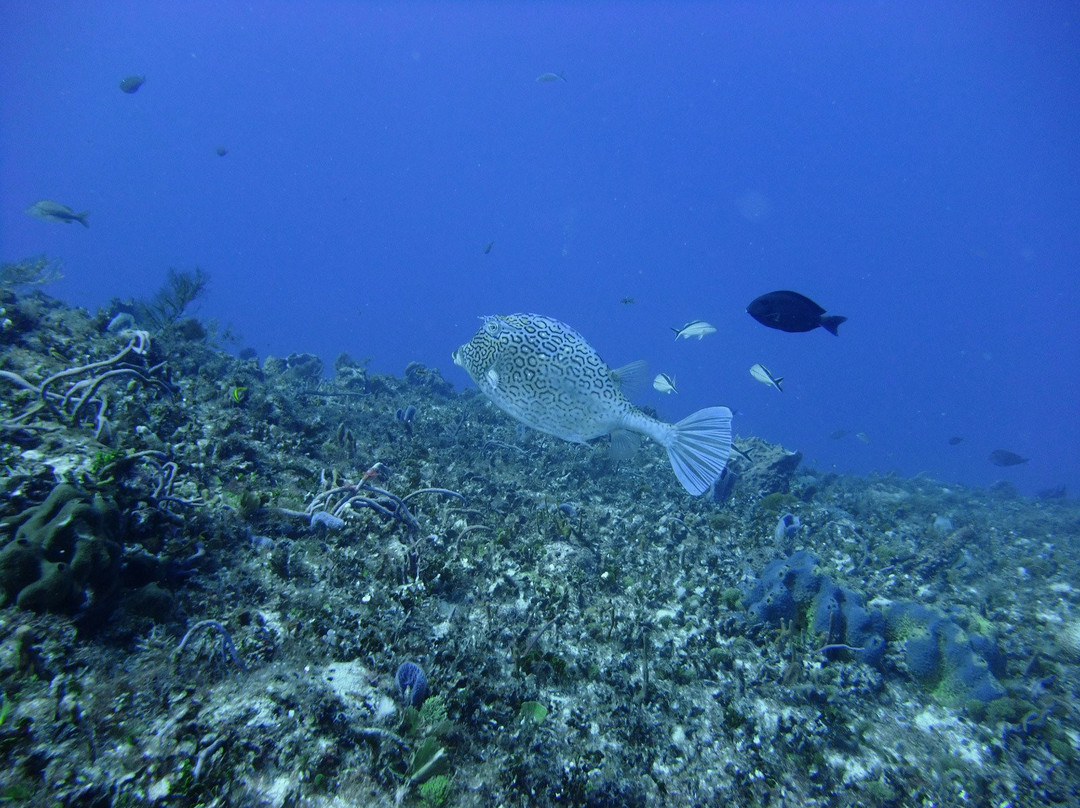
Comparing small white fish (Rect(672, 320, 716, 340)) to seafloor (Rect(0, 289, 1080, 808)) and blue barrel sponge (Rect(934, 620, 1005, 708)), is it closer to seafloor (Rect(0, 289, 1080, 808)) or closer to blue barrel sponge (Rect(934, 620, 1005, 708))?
seafloor (Rect(0, 289, 1080, 808))

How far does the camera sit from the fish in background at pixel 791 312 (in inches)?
246

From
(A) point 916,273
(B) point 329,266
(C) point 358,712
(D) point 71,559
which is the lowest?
(C) point 358,712

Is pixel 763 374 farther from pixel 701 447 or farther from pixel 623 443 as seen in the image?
pixel 623 443

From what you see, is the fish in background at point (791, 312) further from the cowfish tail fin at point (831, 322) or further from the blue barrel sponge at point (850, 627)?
the blue barrel sponge at point (850, 627)

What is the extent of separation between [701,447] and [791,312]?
2659 mm

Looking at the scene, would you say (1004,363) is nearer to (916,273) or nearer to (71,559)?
(916,273)

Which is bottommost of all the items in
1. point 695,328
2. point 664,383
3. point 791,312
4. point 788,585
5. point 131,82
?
point 788,585

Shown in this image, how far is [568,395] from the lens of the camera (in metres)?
5.45

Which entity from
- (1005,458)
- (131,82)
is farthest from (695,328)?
(131,82)

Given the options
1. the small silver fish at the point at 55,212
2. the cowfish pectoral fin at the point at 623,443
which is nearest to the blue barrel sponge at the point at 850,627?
the cowfish pectoral fin at the point at 623,443

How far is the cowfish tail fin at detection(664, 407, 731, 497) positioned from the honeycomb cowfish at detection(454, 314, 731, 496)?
11 mm

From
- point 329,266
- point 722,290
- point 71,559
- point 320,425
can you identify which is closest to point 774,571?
point 71,559

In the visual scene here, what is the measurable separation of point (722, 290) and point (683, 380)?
Answer: 259 feet

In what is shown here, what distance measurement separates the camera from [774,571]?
472 cm
